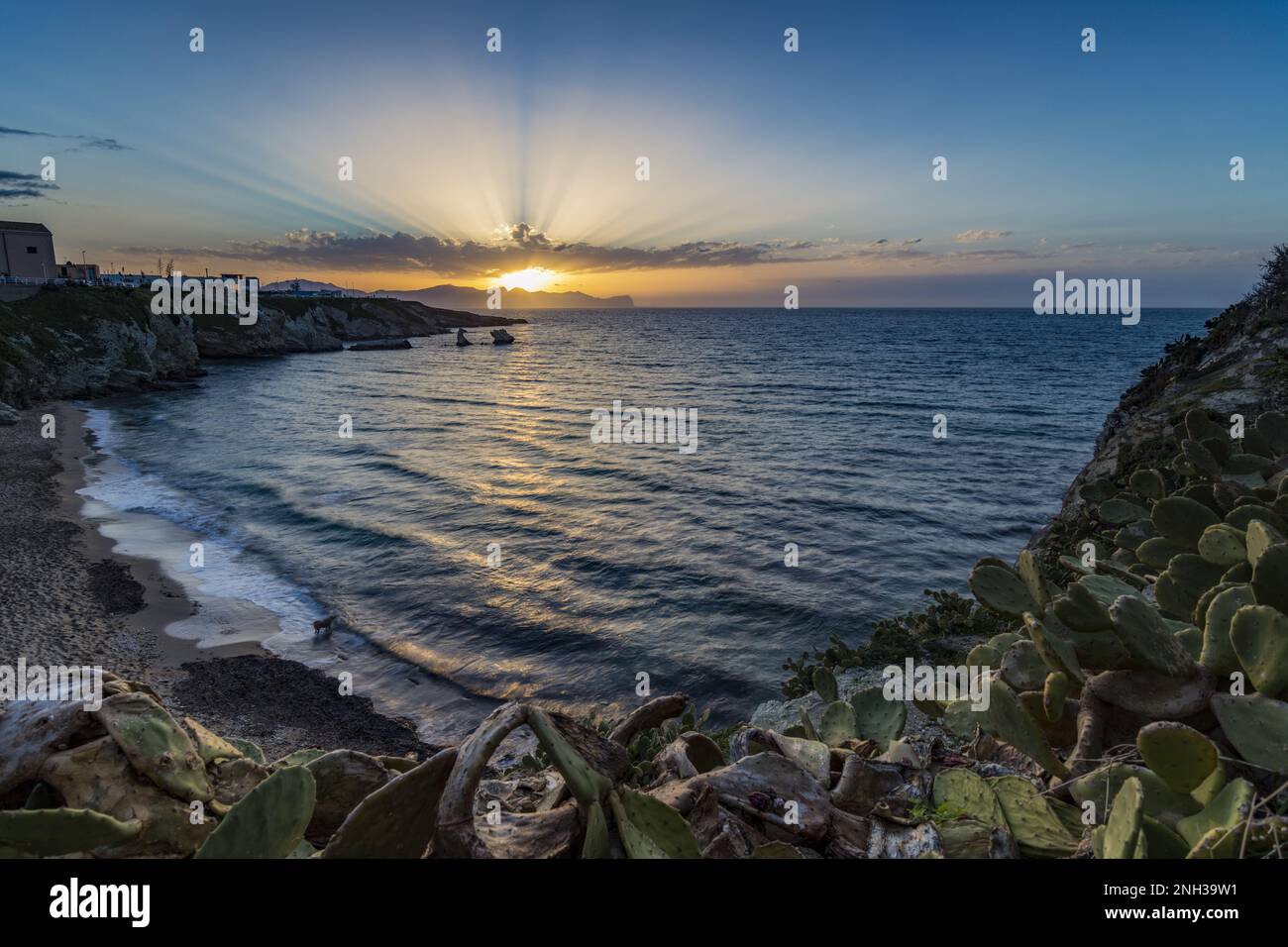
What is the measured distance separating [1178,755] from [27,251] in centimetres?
12815

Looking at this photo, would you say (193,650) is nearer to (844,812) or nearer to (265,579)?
(265,579)

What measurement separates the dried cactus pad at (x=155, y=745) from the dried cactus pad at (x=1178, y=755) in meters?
3.88

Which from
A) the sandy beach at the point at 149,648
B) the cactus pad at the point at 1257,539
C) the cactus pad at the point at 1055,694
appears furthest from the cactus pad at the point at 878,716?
the sandy beach at the point at 149,648

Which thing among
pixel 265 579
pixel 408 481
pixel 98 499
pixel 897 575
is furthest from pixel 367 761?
pixel 98 499

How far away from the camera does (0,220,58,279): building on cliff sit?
298ft

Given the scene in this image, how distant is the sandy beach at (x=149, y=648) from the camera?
13.0 metres

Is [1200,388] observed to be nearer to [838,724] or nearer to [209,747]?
[838,724]

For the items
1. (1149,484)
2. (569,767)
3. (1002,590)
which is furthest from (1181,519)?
(569,767)

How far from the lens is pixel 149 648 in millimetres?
15727

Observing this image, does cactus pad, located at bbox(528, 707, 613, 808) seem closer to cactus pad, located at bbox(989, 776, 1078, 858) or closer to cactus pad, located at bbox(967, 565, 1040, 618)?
cactus pad, located at bbox(989, 776, 1078, 858)

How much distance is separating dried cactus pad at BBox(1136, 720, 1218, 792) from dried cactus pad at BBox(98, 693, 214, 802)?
12.7 feet

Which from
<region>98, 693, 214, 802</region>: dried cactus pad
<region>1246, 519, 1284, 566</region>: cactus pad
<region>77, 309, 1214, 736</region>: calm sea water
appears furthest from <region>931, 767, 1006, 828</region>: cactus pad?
<region>77, 309, 1214, 736</region>: calm sea water
